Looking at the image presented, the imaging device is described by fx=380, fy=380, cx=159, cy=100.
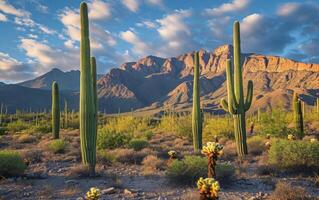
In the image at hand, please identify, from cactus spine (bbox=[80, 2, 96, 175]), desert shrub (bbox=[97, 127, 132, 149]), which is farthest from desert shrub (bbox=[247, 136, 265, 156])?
cactus spine (bbox=[80, 2, 96, 175])

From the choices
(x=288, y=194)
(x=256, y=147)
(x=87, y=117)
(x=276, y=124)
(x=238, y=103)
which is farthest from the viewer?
(x=276, y=124)

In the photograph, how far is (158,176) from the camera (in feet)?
→ 38.4

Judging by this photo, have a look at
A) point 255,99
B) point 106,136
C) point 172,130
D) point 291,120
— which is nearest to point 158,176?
point 106,136

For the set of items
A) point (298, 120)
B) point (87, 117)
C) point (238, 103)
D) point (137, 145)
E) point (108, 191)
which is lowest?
point (108, 191)

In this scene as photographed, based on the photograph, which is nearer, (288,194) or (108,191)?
(288,194)

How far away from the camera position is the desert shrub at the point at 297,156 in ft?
37.8

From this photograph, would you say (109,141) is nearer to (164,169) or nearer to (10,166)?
(164,169)

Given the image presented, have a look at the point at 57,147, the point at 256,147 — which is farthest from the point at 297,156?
the point at 57,147

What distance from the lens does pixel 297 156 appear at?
38.0 feet

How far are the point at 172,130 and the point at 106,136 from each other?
12.3 metres

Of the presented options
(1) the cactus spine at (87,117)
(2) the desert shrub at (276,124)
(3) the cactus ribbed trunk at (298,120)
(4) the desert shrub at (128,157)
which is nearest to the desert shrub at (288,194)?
(1) the cactus spine at (87,117)

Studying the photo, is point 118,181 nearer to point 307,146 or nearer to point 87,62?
point 87,62

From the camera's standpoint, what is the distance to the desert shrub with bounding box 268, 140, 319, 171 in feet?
37.8

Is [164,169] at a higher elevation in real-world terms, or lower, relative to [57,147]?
lower
